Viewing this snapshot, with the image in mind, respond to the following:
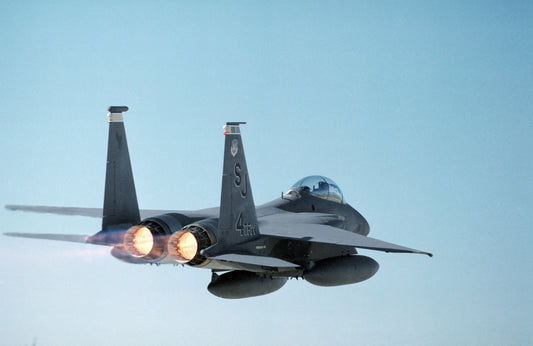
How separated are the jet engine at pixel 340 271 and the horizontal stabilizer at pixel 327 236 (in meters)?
0.74

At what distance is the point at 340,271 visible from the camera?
958 inches

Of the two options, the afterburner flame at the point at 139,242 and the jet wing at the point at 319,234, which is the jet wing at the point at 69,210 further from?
the afterburner flame at the point at 139,242

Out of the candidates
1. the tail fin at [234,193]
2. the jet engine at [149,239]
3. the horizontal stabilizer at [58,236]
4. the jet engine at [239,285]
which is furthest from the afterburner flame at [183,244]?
the jet engine at [239,285]

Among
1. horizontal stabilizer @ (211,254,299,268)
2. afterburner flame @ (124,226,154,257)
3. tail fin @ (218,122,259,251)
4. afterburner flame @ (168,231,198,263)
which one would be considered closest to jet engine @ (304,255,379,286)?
horizontal stabilizer @ (211,254,299,268)

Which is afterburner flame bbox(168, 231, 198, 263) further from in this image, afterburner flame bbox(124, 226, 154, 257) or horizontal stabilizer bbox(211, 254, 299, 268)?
horizontal stabilizer bbox(211, 254, 299, 268)

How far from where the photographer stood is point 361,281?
24.8m

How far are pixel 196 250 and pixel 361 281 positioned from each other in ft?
16.2

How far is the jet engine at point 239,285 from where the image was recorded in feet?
80.3

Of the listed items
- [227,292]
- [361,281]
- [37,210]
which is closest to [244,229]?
[227,292]

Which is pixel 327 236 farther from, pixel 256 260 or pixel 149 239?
pixel 149 239

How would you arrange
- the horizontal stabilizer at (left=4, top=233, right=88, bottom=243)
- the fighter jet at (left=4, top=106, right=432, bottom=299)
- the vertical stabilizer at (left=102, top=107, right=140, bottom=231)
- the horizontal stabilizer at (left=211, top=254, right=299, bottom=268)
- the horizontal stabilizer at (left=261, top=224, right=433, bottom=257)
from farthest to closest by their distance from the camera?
the horizontal stabilizer at (left=261, top=224, right=433, bottom=257) → the vertical stabilizer at (left=102, top=107, right=140, bottom=231) → the horizontal stabilizer at (left=4, top=233, right=88, bottom=243) → the fighter jet at (left=4, top=106, right=432, bottom=299) → the horizontal stabilizer at (left=211, top=254, right=299, bottom=268)

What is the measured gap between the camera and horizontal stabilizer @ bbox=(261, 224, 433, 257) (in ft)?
75.9

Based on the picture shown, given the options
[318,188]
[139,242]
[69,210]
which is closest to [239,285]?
[139,242]

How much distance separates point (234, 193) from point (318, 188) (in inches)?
243
